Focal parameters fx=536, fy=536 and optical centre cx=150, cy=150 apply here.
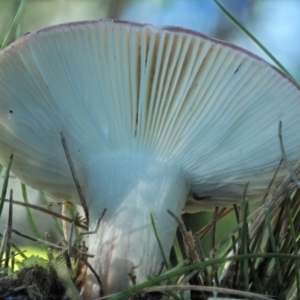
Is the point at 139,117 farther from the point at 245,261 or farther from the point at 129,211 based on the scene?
the point at 245,261

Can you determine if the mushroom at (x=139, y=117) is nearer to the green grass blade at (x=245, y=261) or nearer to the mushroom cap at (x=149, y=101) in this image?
the mushroom cap at (x=149, y=101)

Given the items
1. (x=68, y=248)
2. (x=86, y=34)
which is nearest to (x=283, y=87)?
(x=86, y=34)

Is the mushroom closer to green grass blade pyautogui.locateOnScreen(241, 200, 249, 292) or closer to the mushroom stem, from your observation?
the mushroom stem

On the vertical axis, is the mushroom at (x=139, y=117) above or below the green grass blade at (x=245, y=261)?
above

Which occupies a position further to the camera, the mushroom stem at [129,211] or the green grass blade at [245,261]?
the mushroom stem at [129,211]

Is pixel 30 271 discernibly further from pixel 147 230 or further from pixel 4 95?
pixel 4 95

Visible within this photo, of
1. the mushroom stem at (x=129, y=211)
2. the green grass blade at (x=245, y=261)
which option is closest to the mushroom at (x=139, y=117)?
the mushroom stem at (x=129, y=211)

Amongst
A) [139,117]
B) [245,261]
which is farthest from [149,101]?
[245,261]
